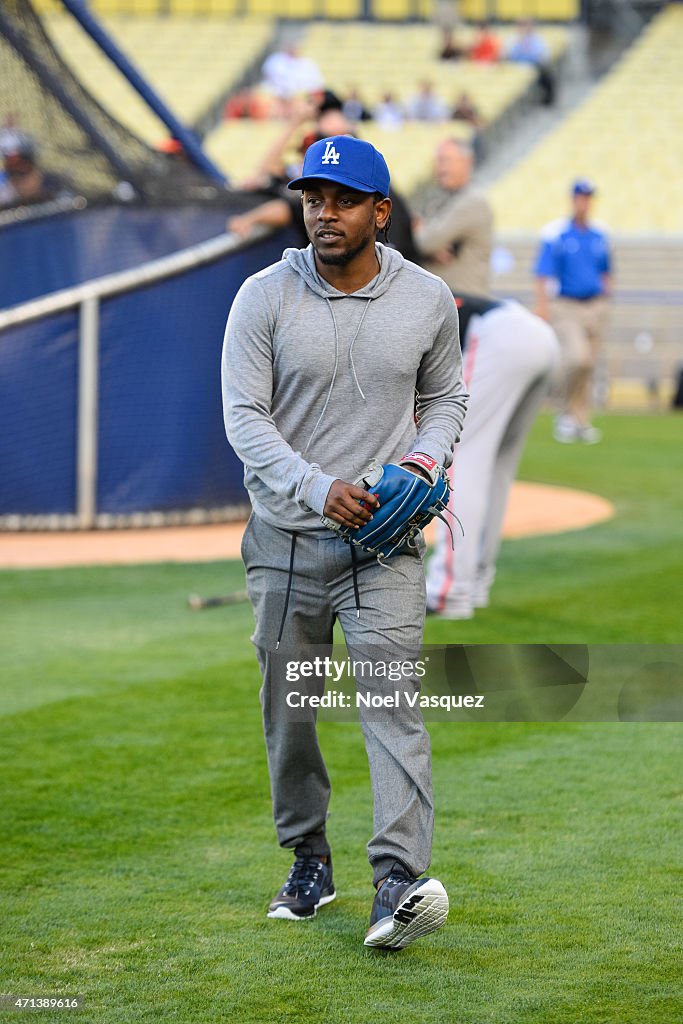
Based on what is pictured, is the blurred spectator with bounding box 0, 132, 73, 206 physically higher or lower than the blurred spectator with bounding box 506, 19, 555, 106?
lower

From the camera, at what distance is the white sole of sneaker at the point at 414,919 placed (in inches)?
144

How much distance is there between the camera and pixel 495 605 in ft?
26.4

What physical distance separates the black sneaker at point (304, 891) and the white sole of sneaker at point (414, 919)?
0.96 feet

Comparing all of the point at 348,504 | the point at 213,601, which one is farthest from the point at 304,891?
the point at 213,601

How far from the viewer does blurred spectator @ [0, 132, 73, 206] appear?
11.7 metres

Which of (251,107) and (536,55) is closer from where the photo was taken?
(251,107)

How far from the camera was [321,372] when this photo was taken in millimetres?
3891

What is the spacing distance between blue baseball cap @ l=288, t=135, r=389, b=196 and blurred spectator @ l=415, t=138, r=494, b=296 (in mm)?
4619

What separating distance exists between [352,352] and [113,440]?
265 inches

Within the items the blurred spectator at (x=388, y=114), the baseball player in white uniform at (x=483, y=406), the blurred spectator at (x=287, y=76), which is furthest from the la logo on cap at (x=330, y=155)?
the blurred spectator at (x=388, y=114)

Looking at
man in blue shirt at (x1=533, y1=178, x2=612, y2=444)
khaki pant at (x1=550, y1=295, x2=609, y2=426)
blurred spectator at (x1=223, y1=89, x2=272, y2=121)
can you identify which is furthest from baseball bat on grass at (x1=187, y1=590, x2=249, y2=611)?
blurred spectator at (x1=223, y1=89, x2=272, y2=121)

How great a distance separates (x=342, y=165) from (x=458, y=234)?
4906 mm

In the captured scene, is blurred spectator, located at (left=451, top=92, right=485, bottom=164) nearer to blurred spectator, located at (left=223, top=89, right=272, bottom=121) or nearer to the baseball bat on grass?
blurred spectator, located at (left=223, top=89, right=272, bottom=121)

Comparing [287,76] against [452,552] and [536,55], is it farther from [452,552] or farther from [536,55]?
[452,552]
